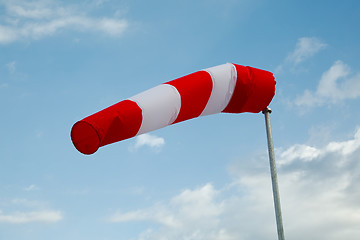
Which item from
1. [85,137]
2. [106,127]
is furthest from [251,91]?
[85,137]

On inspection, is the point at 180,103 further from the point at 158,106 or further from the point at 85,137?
the point at 85,137

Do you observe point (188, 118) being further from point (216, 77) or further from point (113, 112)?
point (113, 112)

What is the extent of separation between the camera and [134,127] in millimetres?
5262

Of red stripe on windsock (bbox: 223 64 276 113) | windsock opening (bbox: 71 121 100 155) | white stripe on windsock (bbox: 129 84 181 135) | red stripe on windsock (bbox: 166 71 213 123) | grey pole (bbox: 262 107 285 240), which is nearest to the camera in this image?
windsock opening (bbox: 71 121 100 155)

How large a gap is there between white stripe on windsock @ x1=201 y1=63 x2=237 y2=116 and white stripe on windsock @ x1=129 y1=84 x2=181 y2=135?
613mm

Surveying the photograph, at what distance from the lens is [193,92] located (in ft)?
19.4

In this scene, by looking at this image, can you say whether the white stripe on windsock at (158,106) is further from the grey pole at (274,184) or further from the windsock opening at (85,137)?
the grey pole at (274,184)

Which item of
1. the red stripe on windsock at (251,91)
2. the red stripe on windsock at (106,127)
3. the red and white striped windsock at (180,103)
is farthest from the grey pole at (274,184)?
the red stripe on windsock at (106,127)

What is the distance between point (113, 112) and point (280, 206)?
2370 mm

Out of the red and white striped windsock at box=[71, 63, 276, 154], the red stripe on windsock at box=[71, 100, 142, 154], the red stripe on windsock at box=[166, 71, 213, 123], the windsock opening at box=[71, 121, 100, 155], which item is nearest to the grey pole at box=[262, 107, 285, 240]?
the red and white striped windsock at box=[71, 63, 276, 154]

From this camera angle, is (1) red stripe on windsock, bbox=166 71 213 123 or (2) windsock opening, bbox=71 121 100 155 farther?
(1) red stripe on windsock, bbox=166 71 213 123

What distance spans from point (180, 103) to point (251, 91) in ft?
3.67

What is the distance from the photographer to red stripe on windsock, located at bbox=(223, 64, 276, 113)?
629 cm

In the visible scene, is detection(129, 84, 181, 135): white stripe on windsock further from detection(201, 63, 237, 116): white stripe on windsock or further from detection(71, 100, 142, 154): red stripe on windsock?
detection(201, 63, 237, 116): white stripe on windsock
